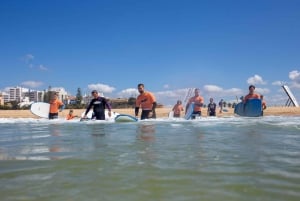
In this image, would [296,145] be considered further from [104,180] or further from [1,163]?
[1,163]

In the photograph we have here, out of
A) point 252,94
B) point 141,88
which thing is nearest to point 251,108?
point 252,94

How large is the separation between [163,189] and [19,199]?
1.03 metres

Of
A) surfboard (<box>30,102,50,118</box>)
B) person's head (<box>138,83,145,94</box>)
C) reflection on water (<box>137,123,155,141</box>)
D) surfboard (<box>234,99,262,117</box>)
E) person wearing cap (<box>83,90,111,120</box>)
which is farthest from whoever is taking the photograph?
surfboard (<box>30,102,50,118</box>)

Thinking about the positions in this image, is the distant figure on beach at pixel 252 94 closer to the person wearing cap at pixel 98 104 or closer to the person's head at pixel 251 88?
the person's head at pixel 251 88

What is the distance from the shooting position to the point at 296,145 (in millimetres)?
5141

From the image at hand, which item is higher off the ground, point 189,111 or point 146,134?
point 189,111

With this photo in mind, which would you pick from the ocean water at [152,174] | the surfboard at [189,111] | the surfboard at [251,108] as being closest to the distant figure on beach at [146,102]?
the surfboard at [189,111]

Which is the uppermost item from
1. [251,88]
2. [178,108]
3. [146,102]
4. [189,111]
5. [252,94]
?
[251,88]

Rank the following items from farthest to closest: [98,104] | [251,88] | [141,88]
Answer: [251,88], [141,88], [98,104]

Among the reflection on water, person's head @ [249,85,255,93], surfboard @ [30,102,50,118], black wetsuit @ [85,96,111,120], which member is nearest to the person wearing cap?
black wetsuit @ [85,96,111,120]

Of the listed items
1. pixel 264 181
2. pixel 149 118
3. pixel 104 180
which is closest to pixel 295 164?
pixel 264 181

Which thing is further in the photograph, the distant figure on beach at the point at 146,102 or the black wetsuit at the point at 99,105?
the distant figure on beach at the point at 146,102

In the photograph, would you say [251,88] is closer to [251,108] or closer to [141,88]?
[251,108]

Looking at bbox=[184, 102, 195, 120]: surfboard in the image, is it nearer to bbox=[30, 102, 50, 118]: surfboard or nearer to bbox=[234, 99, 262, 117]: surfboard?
bbox=[234, 99, 262, 117]: surfboard
